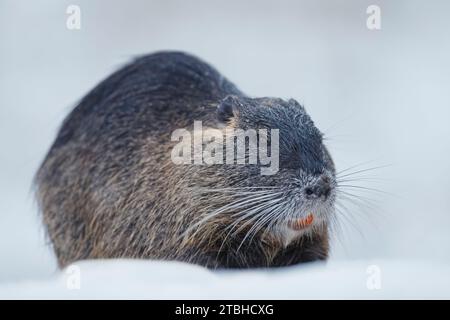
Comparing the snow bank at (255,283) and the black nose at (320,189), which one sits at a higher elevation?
the black nose at (320,189)

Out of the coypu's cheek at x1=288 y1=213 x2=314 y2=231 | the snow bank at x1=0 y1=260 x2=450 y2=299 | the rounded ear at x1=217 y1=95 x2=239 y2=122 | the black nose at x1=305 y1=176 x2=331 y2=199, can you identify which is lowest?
the snow bank at x1=0 y1=260 x2=450 y2=299

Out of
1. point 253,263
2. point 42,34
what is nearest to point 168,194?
point 253,263

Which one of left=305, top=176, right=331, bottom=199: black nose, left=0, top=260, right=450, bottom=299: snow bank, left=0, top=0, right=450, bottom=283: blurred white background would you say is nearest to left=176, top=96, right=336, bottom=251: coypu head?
left=305, top=176, right=331, bottom=199: black nose

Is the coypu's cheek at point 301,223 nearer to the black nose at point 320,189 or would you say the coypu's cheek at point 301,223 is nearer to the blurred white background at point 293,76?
the black nose at point 320,189

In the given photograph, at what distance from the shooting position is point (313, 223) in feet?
7.23

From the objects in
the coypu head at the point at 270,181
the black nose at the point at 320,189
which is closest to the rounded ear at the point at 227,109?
the coypu head at the point at 270,181

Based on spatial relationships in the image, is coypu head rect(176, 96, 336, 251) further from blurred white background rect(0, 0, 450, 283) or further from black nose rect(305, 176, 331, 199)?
blurred white background rect(0, 0, 450, 283)

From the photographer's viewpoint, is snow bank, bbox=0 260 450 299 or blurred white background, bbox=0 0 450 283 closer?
snow bank, bbox=0 260 450 299

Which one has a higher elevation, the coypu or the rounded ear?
the rounded ear

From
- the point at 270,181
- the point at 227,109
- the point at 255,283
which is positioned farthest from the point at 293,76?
the point at 255,283

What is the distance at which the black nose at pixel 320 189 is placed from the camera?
6.85 feet

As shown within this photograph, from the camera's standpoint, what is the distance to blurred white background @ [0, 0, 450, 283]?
8.77 feet

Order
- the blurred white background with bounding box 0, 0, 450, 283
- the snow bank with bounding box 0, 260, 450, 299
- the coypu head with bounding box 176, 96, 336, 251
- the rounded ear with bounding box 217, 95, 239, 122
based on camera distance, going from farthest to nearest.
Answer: the blurred white background with bounding box 0, 0, 450, 283 → the rounded ear with bounding box 217, 95, 239, 122 → the coypu head with bounding box 176, 96, 336, 251 → the snow bank with bounding box 0, 260, 450, 299

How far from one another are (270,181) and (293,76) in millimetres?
907
